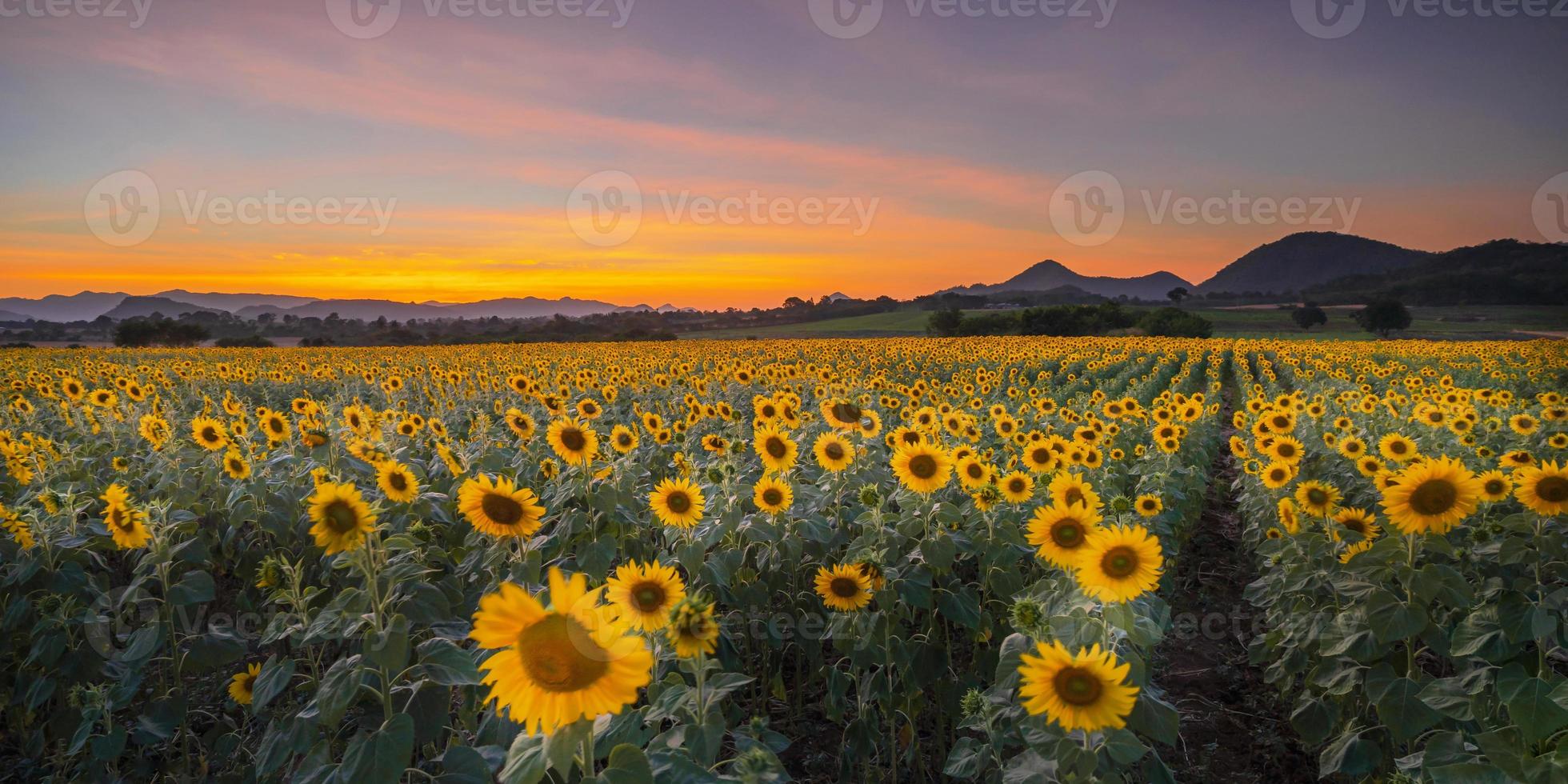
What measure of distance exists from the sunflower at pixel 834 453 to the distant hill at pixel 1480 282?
4823 inches

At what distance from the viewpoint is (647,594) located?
2689mm

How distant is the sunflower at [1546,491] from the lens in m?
3.71

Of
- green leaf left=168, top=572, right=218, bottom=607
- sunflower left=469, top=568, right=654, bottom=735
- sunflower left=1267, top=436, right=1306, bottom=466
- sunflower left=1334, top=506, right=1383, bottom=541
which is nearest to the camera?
sunflower left=469, top=568, right=654, bottom=735

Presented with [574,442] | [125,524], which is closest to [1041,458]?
[574,442]

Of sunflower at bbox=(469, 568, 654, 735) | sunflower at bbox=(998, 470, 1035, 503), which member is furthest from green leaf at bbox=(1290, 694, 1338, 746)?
sunflower at bbox=(469, 568, 654, 735)

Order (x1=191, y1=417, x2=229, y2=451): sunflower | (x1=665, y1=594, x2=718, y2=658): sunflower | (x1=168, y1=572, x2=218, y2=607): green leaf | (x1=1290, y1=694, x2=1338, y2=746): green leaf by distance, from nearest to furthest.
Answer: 1. (x1=665, y1=594, x2=718, y2=658): sunflower
2. (x1=168, y1=572, x2=218, y2=607): green leaf
3. (x1=1290, y1=694, x2=1338, y2=746): green leaf
4. (x1=191, y1=417, x2=229, y2=451): sunflower

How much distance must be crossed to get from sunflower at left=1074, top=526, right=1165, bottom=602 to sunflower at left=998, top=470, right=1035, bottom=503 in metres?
2.04

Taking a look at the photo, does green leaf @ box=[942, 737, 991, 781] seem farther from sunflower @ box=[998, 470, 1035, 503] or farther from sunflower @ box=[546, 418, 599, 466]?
sunflower @ box=[546, 418, 599, 466]

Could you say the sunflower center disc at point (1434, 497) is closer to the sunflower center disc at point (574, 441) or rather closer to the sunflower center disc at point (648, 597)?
the sunflower center disc at point (648, 597)

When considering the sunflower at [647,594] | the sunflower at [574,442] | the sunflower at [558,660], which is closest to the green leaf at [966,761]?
the sunflower at [647,594]

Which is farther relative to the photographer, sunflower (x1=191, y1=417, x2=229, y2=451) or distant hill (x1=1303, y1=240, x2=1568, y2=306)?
distant hill (x1=1303, y1=240, x2=1568, y2=306)

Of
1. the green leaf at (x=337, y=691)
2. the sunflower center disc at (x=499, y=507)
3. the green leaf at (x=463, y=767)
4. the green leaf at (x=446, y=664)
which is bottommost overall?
the green leaf at (x=463, y=767)

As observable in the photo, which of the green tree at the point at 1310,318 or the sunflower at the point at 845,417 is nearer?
the sunflower at the point at 845,417

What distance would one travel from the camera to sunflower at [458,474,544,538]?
3385mm
